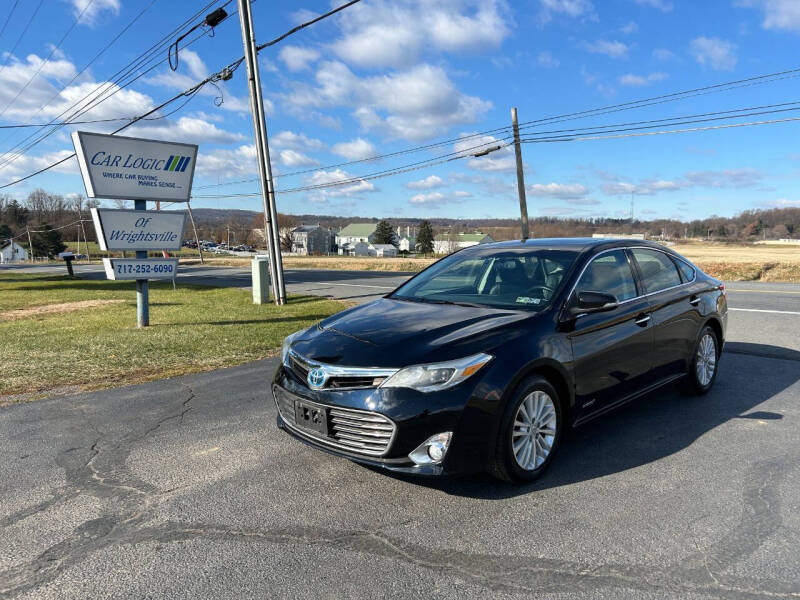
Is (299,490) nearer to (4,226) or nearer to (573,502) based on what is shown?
(573,502)

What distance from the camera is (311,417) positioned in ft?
11.1

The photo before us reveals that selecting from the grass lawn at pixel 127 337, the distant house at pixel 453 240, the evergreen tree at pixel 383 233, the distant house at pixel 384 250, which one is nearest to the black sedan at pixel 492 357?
the grass lawn at pixel 127 337

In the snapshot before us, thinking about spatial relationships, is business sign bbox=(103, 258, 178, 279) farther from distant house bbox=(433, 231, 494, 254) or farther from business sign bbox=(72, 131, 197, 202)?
distant house bbox=(433, 231, 494, 254)

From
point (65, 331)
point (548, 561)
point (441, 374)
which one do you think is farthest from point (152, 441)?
point (65, 331)

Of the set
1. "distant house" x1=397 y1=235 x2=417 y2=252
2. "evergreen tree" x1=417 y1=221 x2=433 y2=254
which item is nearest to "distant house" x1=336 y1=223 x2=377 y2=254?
"distant house" x1=397 y1=235 x2=417 y2=252

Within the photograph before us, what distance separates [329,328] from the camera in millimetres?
3967

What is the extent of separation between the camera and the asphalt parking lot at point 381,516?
251 centimetres

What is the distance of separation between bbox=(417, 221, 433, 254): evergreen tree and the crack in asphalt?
10868 cm

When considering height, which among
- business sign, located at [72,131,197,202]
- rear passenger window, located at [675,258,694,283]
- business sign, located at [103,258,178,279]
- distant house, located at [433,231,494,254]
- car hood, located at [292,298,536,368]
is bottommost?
car hood, located at [292,298,536,368]

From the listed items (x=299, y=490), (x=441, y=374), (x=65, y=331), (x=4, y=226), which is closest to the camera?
(x=441, y=374)

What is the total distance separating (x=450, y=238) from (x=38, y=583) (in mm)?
125321

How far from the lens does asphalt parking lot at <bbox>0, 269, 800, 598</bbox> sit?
8.25 feet

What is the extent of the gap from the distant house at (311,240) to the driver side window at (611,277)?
439ft

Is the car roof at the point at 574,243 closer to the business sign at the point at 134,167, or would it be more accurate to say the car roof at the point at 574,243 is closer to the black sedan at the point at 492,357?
the black sedan at the point at 492,357
